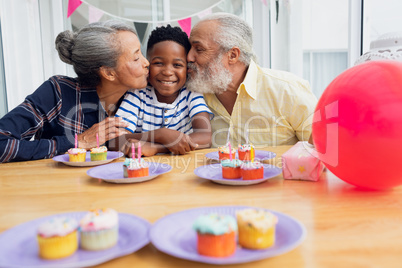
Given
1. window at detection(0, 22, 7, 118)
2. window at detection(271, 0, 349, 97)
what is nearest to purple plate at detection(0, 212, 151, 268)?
window at detection(0, 22, 7, 118)

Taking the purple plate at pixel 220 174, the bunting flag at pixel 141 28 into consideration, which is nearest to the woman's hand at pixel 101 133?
the purple plate at pixel 220 174

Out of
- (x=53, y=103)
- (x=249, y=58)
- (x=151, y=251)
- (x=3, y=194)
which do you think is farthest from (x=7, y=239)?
(x=249, y=58)

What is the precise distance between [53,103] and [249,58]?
1.17 m

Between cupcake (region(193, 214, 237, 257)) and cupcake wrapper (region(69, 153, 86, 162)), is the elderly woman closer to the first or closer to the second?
cupcake wrapper (region(69, 153, 86, 162))

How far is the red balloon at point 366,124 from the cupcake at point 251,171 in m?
0.21

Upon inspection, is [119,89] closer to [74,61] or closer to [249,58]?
[74,61]

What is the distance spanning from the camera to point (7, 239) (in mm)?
608

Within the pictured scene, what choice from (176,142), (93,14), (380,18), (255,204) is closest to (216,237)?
(255,204)

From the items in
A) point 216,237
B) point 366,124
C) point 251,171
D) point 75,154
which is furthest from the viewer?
point 75,154

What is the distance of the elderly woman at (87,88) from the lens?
1.60 m

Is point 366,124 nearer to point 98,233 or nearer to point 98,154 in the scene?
point 98,233

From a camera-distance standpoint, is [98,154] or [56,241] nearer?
[56,241]

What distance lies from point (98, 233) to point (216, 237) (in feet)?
0.67

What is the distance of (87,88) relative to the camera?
181cm
